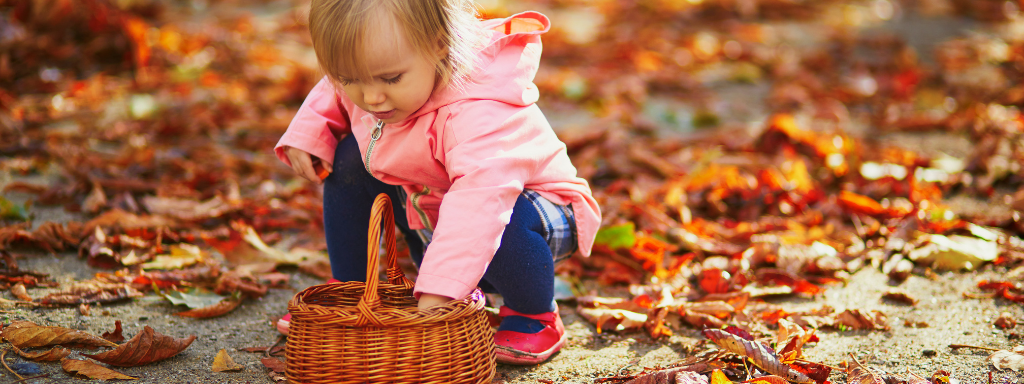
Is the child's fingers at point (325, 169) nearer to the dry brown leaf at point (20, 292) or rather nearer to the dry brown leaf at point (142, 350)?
the dry brown leaf at point (142, 350)

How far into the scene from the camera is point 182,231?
279cm

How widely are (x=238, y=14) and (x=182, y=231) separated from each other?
15.1 ft

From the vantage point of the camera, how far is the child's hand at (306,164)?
2.02 m

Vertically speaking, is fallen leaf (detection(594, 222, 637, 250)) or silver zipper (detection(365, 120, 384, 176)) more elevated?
silver zipper (detection(365, 120, 384, 176))

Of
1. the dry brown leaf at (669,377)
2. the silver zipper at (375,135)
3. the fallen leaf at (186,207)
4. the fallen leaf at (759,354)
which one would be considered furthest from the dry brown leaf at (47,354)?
Result: the fallen leaf at (759,354)

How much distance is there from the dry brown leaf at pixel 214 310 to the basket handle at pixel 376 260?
0.64 m

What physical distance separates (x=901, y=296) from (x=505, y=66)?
147 cm

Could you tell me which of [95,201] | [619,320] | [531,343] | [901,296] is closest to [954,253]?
[901,296]

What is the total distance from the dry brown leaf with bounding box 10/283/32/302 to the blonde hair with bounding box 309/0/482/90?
116 centimetres

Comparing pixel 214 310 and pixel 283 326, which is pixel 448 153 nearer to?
pixel 283 326

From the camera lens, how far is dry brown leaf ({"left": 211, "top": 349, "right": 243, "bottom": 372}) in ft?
6.09

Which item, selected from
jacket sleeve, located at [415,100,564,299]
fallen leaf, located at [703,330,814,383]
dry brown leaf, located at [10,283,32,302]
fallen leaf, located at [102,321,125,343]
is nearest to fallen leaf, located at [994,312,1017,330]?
fallen leaf, located at [703,330,814,383]

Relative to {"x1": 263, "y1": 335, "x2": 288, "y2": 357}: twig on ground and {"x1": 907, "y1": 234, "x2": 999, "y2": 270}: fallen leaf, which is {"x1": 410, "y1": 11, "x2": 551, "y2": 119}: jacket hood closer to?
→ {"x1": 263, "y1": 335, "x2": 288, "y2": 357}: twig on ground

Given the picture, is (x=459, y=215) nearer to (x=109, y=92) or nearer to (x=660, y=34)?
(x=109, y=92)
